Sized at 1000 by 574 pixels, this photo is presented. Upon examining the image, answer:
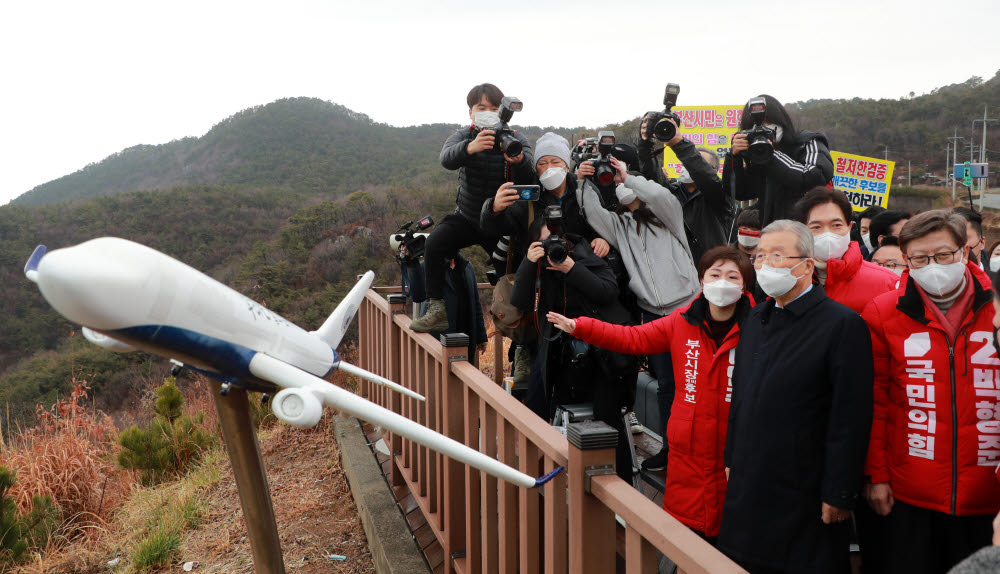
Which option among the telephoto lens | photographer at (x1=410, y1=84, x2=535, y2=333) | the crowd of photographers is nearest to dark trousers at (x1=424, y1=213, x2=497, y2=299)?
photographer at (x1=410, y1=84, x2=535, y2=333)

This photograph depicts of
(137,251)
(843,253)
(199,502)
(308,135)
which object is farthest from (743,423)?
(308,135)

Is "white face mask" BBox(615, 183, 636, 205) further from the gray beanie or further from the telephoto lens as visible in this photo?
the telephoto lens

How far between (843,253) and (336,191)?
4315 centimetres

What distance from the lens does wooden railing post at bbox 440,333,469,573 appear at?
109 inches

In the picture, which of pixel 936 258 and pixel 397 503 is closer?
pixel 936 258

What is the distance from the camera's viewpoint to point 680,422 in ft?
7.69

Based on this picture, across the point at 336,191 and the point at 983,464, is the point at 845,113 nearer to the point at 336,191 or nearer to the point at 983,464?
the point at 336,191

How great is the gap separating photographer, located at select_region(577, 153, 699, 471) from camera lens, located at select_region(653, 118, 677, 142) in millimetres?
278

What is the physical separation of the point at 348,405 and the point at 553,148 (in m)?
2.59

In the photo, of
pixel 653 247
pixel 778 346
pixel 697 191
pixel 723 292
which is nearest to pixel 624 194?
pixel 653 247

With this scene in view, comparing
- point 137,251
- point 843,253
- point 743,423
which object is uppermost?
point 137,251

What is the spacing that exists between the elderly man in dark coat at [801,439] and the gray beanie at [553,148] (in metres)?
1.70

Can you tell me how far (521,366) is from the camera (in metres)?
3.98

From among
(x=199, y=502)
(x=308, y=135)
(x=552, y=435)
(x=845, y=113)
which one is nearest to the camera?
(x=552, y=435)
